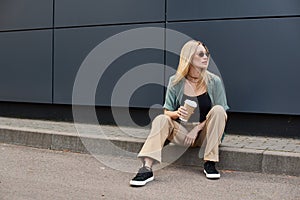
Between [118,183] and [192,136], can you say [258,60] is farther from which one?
[118,183]

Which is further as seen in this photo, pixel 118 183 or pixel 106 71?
pixel 106 71

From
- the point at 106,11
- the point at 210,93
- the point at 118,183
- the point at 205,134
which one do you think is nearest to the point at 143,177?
the point at 118,183

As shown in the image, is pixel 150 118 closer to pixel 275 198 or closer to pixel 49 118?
pixel 49 118

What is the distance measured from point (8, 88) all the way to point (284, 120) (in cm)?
442

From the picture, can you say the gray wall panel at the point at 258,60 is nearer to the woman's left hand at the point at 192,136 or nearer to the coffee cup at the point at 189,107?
the woman's left hand at the point at 192,136

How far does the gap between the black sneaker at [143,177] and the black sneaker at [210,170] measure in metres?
0.52

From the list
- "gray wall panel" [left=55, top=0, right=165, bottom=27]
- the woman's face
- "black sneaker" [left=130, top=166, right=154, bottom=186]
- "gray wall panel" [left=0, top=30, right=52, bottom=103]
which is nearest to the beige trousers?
"black sneaker" [left=130, top=166, right=154, bottom=186]

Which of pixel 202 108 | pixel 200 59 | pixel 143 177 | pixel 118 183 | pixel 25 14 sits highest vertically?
pixel 25 14

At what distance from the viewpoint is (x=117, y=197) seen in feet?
11.2

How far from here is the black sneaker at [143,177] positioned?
3656 millimetres

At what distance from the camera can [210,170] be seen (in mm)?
3865

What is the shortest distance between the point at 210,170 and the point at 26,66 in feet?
13.2

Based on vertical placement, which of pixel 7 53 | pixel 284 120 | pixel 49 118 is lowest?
pixel 49 118

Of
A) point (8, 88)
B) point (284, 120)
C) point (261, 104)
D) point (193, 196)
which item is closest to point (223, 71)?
point (261, 104)
